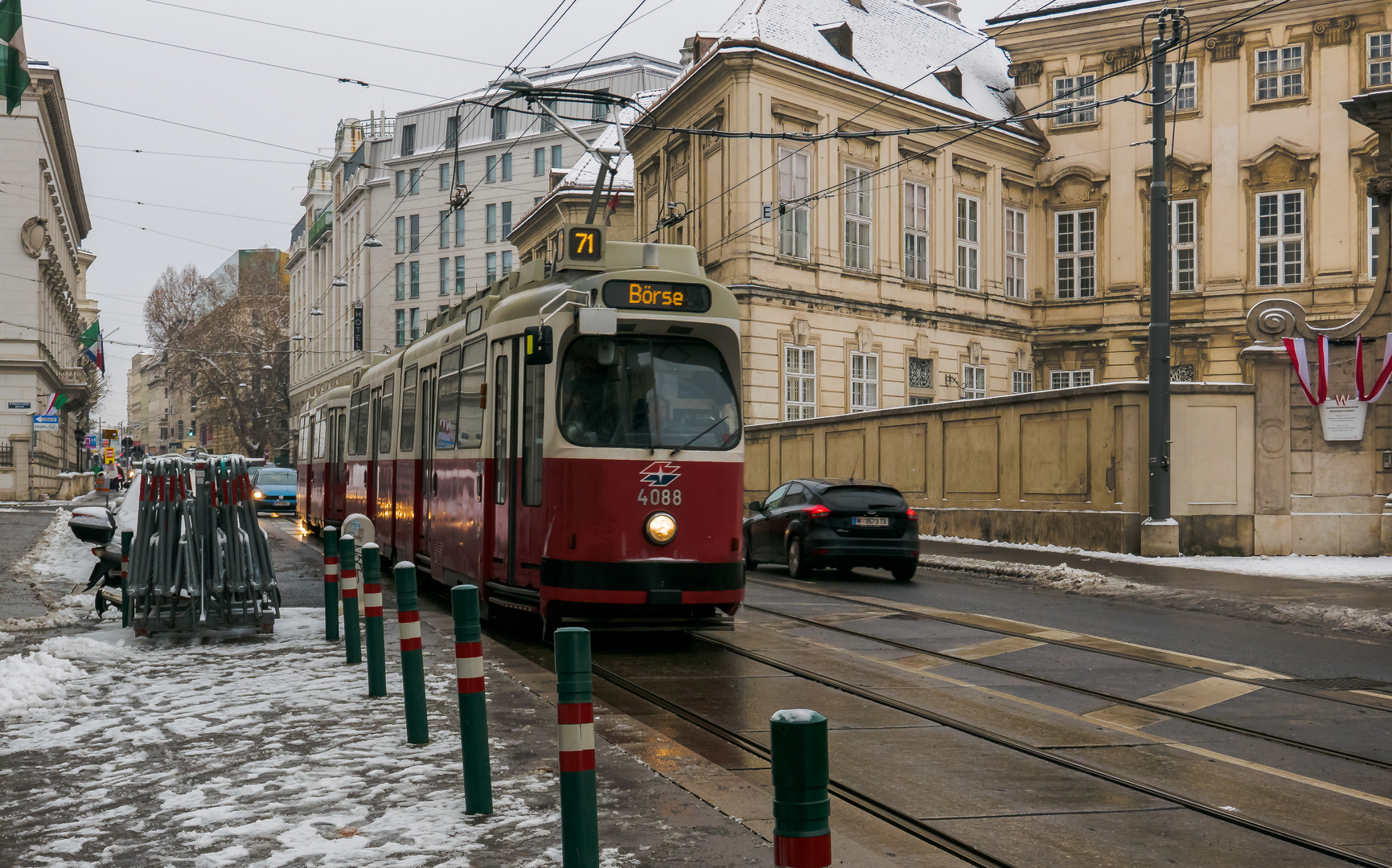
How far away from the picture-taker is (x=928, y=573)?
19875 mm

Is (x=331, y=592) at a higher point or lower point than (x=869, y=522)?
lower

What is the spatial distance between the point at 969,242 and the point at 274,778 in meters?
37.7

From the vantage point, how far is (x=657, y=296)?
35.6 feet

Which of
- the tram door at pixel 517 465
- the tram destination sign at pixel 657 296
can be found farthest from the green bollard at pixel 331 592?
the tram destination sign at pixel 657 296

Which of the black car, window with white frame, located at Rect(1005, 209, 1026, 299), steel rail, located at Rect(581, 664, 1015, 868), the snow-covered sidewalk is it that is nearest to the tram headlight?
the snow-covered sidewalk

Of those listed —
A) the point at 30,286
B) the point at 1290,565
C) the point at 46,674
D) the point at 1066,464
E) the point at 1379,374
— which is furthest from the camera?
the point at 30,286

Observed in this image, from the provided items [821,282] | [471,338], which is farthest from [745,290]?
[471,338]

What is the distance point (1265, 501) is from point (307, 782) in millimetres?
18551

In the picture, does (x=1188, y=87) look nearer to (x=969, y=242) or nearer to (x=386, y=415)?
(x=969, y=242)

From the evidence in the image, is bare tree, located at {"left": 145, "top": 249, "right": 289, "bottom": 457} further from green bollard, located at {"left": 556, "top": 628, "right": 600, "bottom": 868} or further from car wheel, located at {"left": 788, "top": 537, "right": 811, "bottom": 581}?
green bollard, located at {"left": 556, "top": 628, "right": 600, "bottom": 868}

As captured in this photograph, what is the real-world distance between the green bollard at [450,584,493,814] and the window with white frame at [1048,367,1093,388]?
3960cm

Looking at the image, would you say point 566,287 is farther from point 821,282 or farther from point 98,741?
point 821,282

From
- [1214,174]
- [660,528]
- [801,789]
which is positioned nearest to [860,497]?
[660,528]

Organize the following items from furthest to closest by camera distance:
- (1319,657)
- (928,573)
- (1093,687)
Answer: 1. (928,573)
2. (1319,657)
3. (1093,687)
